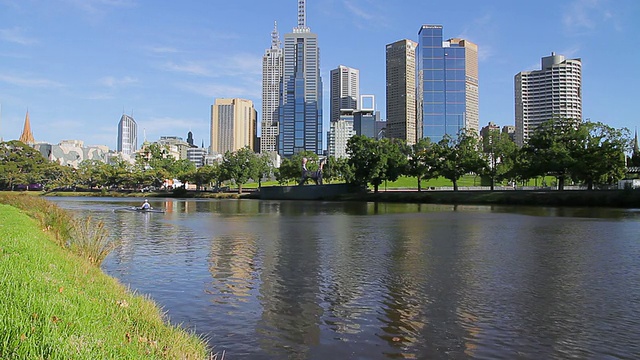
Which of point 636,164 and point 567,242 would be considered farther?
point 636,164

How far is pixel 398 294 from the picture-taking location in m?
12.8

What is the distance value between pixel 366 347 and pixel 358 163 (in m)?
79.3

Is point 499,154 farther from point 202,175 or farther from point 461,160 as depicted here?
point 202,175

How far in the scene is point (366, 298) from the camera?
12.4m

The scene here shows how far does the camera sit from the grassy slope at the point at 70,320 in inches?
191

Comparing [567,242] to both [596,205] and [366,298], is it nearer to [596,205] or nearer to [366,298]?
[366,298]

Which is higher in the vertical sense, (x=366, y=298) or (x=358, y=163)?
(x=358, y=163)

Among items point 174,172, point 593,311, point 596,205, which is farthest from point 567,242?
point 174,172

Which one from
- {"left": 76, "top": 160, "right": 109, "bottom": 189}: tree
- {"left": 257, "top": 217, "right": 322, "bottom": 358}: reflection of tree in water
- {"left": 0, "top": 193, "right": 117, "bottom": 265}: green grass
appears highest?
{"left": 76, "top": 160, "right": 109, "bottom": 189}: tree

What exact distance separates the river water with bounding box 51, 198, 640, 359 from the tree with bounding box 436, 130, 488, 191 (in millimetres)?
53534

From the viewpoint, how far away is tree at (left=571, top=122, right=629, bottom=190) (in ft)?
195

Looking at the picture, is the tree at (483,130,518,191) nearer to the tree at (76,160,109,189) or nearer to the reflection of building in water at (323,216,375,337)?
the reflection of building in water at (323,216,375,337)

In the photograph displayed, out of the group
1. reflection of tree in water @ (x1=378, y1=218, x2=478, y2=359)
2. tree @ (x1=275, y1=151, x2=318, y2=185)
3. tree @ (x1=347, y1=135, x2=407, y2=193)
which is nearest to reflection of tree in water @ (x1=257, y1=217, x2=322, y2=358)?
reflection of tree in water @ (x1=378, y1=218, x2=478, y2=359)

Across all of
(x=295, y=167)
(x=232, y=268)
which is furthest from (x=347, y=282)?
(x=295, y=167)
